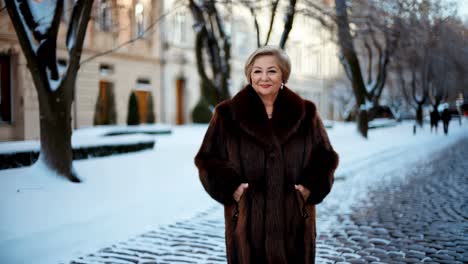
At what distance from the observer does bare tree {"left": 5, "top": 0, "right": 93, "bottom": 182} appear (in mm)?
A: 8508

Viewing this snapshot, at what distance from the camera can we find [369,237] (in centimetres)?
585

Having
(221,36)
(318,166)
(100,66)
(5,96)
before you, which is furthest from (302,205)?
(100,66)

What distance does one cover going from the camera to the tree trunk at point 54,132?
8.64 m

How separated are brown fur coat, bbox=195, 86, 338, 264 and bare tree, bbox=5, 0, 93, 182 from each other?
652cm

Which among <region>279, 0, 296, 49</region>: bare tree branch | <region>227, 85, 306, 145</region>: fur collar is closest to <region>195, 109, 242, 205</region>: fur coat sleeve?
<region>227, 85, 306, 145</region>: fur collar

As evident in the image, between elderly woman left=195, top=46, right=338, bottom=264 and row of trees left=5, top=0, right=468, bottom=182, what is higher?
row of trees left=5, top=0, right=468, bottom=182

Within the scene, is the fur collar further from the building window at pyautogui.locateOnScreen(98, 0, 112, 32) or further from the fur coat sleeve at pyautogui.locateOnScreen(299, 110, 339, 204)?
the building window at pyautogui.locateOnScreen(98, 0, 112, 32)

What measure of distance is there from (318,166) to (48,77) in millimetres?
7128

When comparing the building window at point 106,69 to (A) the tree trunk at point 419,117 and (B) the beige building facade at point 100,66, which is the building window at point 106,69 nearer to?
(B) the beige building facade at point 100,66

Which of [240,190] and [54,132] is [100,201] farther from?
[240,190]

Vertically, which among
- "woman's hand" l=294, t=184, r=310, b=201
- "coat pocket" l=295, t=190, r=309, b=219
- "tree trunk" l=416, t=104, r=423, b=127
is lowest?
"tree trunk" l=416, t=104, r=423, b=127

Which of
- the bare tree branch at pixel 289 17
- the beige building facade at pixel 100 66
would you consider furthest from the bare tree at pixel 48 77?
the bare tree branch at pixel 289 17

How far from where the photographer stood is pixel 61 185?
333 inches

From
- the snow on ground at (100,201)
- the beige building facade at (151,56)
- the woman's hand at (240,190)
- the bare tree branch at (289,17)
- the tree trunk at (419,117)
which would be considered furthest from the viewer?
the tree trunk at (419,117)
